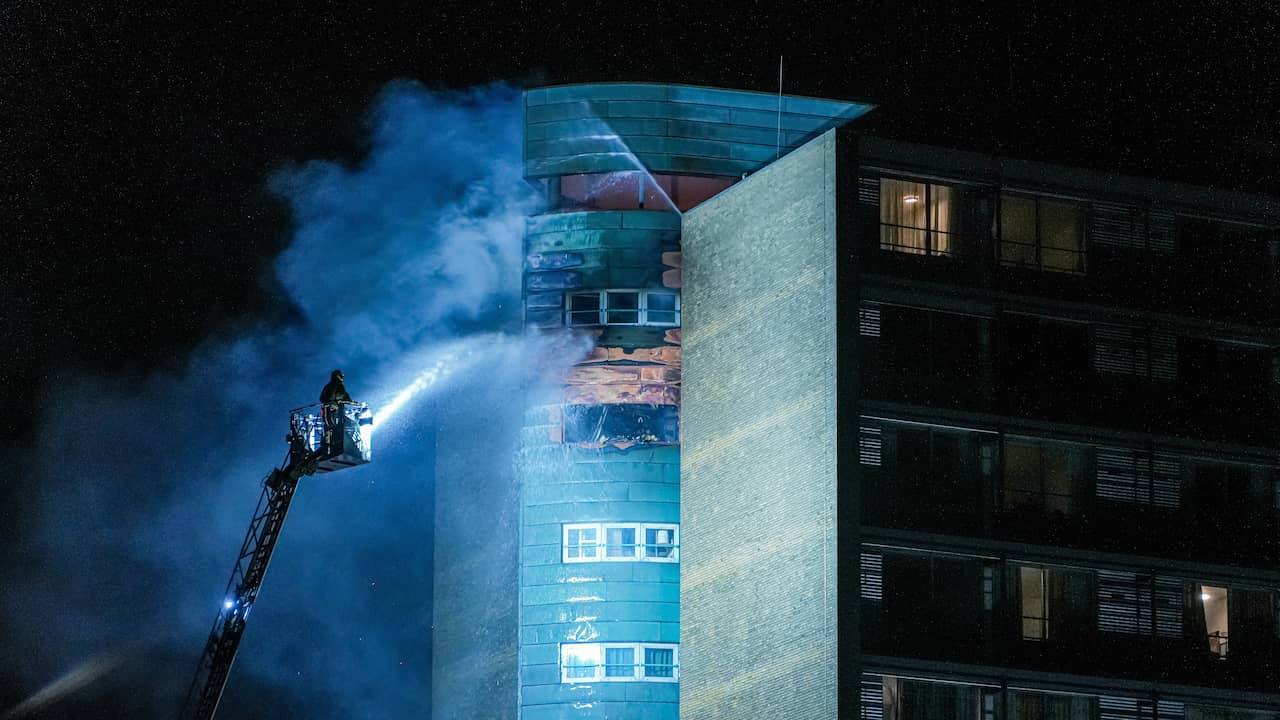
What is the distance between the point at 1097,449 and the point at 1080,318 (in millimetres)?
3497

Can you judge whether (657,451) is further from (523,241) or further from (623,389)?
(523,241)

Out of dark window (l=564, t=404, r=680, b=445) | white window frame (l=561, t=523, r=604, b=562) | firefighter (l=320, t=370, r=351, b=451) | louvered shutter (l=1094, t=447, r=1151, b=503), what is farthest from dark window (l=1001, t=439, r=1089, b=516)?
firefighter (l=320, t=370, r=351, b=451)

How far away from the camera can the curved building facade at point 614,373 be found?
54.7 meters

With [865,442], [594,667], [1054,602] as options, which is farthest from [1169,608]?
[594,667]

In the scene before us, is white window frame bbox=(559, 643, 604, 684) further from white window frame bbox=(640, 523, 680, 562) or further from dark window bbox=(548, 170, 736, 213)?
dark window bbox=(548, 170, 736, 213)

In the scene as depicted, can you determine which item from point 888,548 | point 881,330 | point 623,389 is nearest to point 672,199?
point 623,389

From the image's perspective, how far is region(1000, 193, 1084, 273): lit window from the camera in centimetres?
5319

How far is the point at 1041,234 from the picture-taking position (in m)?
53.7

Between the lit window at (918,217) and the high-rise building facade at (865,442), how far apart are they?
8 centimetres

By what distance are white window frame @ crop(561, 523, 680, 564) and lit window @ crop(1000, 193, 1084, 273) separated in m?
11.7

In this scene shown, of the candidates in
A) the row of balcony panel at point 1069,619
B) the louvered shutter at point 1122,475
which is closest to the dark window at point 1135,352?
the louvered shutter at point 1122,475

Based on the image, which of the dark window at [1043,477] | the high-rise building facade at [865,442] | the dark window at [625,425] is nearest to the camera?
the high-rise building facade at [865,442]

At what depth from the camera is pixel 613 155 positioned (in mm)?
56688

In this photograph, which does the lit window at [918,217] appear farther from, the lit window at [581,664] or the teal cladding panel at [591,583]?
the lit window at [581,664]
